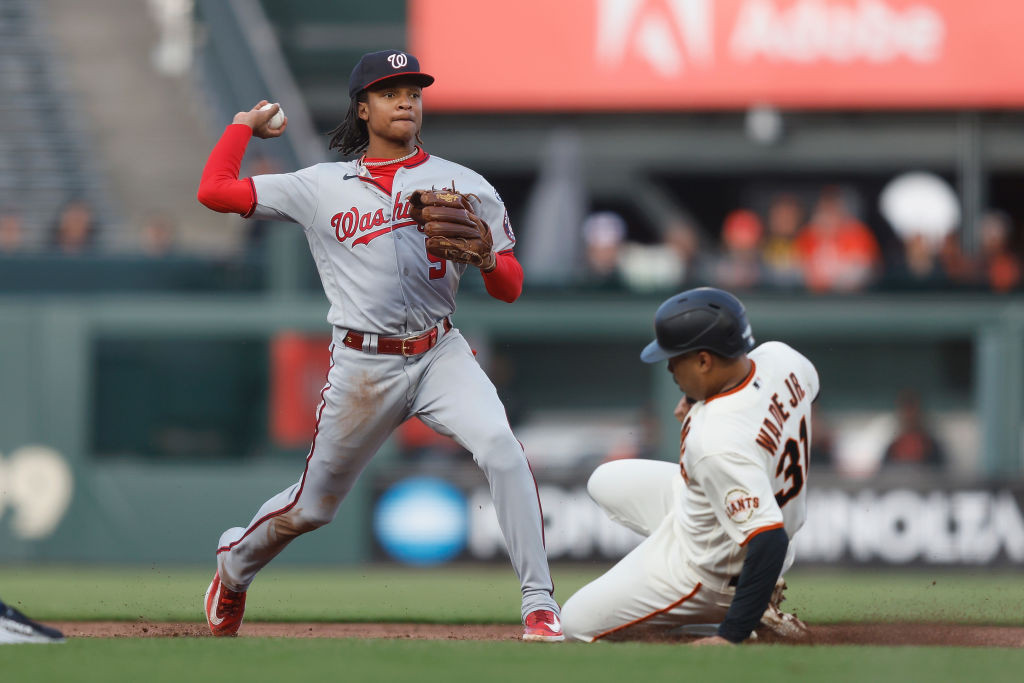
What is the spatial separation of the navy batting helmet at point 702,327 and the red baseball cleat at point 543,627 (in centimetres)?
89

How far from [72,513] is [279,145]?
3993 millimetres

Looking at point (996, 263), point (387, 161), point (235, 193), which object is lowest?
point (996, 263)

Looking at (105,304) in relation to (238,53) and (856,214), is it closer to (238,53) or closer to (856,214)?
(238,53)

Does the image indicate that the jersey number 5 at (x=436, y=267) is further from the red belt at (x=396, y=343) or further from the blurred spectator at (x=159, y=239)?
the blurred spectator at (x=159, y=239)

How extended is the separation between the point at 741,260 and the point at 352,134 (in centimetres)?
550

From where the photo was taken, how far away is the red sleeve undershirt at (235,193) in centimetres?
444

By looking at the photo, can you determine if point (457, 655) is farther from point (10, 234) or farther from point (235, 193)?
point (10, 234)

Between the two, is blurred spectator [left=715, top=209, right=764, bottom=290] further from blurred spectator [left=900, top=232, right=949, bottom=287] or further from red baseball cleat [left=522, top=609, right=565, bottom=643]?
red baseball cleat [left=522, top=609, right=565, bottom=643]

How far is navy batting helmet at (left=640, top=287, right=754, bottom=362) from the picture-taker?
4.19m

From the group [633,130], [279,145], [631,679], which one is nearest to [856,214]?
[633,130]

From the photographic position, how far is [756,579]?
156 inches

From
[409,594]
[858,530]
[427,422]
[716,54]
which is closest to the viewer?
[427,422]

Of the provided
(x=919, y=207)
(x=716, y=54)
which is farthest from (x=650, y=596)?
(x=919, y=207)

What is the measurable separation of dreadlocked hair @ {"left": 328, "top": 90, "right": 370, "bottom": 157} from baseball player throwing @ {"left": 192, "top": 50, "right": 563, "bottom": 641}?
8cm
